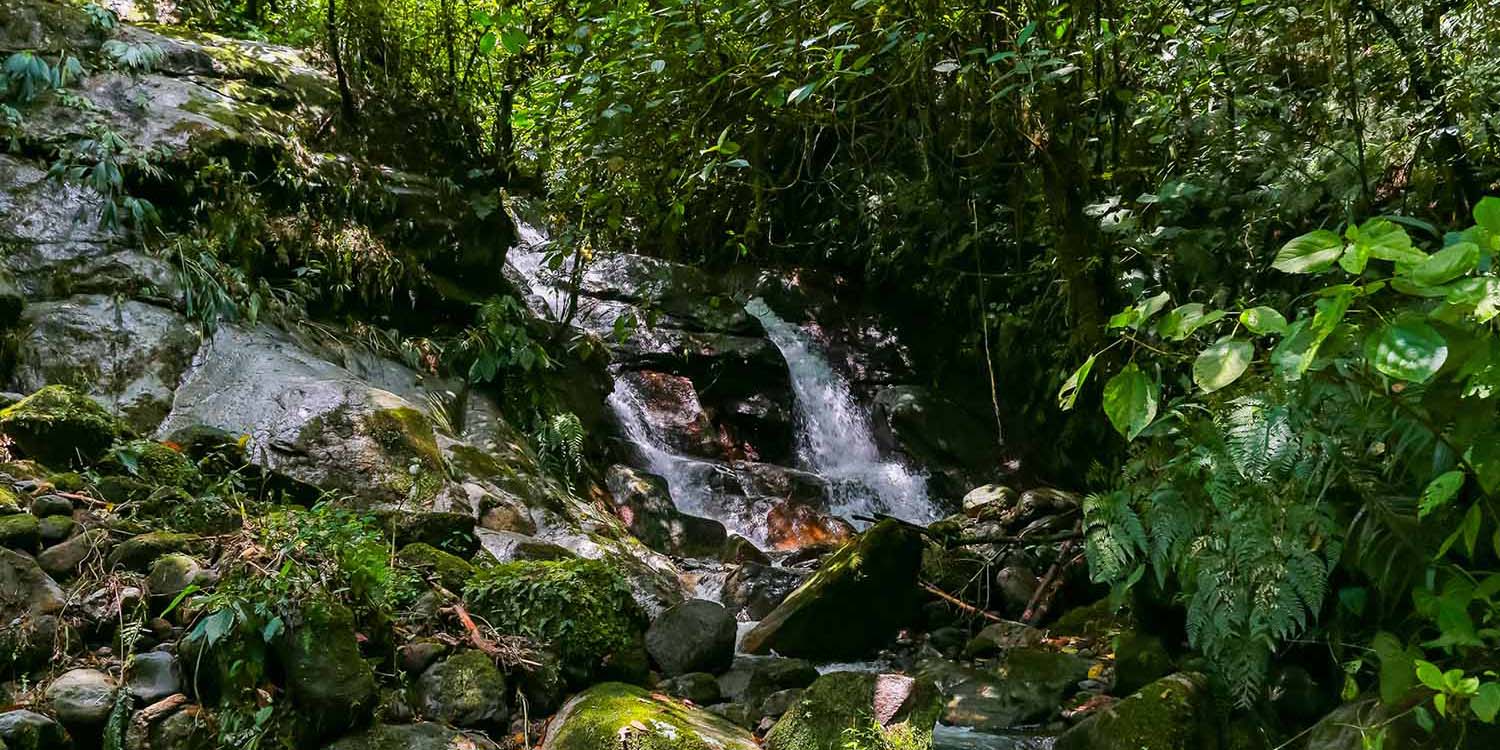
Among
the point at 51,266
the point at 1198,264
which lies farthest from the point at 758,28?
the point at 51,266

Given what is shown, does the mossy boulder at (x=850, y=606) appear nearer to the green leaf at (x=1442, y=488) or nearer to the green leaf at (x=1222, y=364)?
the green leaf at (x=1442, y=488)

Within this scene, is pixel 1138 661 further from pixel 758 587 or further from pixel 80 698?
pixel 80 698

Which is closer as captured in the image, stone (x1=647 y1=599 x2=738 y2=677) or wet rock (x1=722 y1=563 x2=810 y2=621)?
stone (x1=647 y1=599 x2=738 y2=677)

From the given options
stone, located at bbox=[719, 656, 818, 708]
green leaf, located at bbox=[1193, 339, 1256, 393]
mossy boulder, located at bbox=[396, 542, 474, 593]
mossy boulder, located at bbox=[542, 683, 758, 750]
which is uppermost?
green leaf, located at bbox=[1193, 339, 1256, 393]

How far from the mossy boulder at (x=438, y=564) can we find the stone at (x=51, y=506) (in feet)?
4.01

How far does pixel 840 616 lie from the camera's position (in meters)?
5.42

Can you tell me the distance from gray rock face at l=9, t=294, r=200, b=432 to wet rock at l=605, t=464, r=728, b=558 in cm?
386

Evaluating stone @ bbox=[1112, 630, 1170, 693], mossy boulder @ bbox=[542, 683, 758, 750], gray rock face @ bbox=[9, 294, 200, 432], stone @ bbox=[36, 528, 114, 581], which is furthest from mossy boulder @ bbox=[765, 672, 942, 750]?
gray rock face @ bbox=[9, 294, 200, 432]

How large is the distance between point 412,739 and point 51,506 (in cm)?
Answer: 173

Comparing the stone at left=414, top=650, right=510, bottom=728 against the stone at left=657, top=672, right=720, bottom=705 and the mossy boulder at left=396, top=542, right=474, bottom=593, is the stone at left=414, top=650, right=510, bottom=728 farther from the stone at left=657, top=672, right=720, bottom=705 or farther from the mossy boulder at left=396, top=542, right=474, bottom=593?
the stone at left=657, top=672, right=720, bottom=705

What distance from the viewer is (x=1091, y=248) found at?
5.19m

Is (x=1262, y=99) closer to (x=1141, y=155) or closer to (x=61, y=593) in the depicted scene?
(x=1141, y=155)

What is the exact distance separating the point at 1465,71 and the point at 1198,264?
1.42 m

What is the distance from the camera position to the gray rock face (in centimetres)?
556
